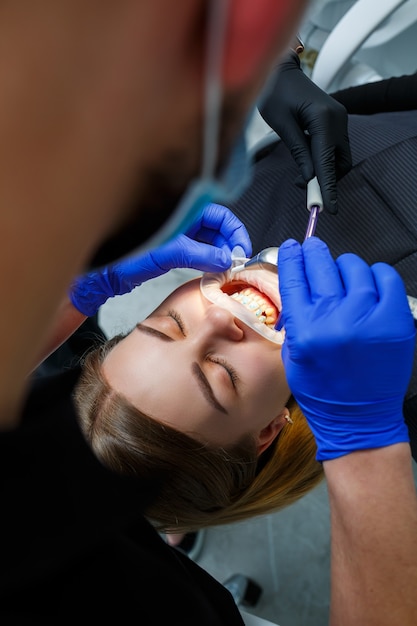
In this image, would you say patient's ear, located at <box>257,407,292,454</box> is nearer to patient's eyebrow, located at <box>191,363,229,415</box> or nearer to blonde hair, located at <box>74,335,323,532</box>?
blonde hair, located at <box>74,335,323,532</box>

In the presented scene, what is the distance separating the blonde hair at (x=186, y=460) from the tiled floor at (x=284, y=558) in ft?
1.73

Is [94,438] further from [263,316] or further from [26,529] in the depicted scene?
[26,529]

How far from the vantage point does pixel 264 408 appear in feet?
4.29

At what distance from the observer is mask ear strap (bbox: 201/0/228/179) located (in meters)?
0.34

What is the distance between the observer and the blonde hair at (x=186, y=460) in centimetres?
126

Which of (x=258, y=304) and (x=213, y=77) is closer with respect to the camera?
(x=213, y=77)

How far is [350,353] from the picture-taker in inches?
40.0

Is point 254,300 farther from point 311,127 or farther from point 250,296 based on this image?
point 311,127

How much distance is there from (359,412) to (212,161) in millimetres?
742

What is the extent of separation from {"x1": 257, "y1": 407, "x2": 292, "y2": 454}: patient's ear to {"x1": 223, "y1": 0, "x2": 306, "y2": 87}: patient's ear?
3.53 feet

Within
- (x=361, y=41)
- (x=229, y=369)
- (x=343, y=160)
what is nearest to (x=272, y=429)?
(x=229, y=369)

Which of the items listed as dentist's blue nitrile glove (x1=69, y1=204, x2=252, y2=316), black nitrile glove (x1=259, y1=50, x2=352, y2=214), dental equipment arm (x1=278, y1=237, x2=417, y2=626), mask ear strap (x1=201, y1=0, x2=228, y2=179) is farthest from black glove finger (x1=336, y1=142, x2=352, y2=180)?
mask ear strap (x1=201, y1=0, x2=228, y2=179)

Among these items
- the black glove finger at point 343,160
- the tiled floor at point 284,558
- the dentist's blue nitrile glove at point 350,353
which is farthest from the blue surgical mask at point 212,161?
the tiled floor at point 284,558

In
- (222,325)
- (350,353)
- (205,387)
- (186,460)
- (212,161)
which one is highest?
(212,161)
